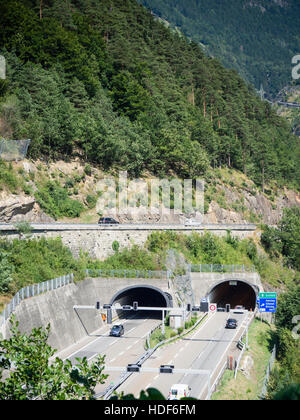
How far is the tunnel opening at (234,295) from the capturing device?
2499 inches

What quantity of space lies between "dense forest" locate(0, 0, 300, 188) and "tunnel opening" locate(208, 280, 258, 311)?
22.0 meters

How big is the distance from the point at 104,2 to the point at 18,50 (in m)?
44.9

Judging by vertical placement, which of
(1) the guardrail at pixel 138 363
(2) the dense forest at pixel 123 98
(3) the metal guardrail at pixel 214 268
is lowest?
(1) the guardrail at pixel 138 363

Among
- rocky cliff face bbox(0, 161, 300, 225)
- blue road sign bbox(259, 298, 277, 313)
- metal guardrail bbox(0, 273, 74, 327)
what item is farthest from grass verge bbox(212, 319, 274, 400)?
rocky cliff face bbox(0, 161, 300, 225)

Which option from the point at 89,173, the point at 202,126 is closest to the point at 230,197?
the point at 202,126

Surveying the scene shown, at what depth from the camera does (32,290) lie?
1583 inches

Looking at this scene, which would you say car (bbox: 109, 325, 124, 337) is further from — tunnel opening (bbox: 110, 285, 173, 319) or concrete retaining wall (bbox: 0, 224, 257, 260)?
concrete retaining wall (bbox: 0, 224, 257, 260)

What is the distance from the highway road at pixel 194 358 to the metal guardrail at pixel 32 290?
8884mm

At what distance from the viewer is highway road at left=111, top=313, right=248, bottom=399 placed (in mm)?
32344

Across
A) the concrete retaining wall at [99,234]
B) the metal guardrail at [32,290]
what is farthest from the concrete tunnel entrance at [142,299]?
the metal guardrail at [32,290]

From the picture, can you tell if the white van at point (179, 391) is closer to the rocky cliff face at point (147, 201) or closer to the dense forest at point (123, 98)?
the rocky cliff face at point (147, 201)

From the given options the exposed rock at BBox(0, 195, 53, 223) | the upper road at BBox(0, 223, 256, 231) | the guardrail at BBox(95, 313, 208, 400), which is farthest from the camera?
the exposed rock at BBox(0, 195, 53, 223)

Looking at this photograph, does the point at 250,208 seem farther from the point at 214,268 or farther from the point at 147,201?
the point at 214,268

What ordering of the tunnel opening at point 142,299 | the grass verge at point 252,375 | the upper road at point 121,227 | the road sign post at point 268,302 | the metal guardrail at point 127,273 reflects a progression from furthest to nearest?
the tunnel opening at point 142,299 < the metal guardrail at point 127,273 < the upper road at point 121,227 < the road sign post at point 268,302 < the grass verge at point 252,375
